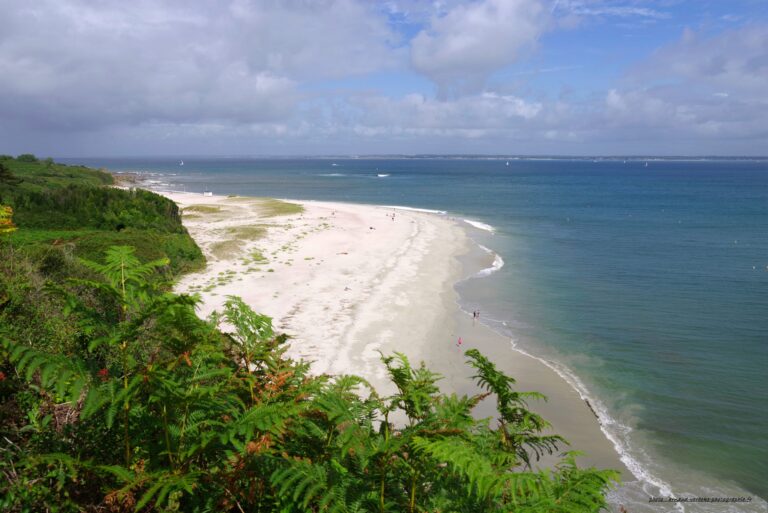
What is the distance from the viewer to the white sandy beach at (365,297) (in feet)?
57.0

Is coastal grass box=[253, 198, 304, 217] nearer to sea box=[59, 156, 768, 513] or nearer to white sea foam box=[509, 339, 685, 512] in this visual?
sea box=[59, 156, 768, 513]

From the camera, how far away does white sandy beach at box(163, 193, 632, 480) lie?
57.0 feet

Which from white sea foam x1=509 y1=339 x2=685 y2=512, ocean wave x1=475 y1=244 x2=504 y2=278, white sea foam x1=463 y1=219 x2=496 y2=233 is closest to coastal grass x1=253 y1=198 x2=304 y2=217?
white sea foam x1=463 y1=219 x2=496 y2=233

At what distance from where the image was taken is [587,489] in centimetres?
375

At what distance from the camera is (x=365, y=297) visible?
2700 cm

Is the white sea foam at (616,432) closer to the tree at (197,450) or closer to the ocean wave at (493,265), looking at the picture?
the tree at (197,450)

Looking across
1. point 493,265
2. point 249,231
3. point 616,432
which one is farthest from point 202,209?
point 616,432

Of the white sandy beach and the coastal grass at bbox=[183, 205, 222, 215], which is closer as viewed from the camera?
the white sandy beach

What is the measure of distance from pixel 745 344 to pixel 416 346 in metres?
15.2

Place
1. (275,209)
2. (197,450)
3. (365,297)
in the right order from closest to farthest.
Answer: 1. (197,450)
2. (365,297)
3. (275,209)

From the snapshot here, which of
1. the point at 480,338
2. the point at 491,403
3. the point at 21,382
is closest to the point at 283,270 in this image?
the point at 480,338

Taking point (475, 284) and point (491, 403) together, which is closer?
point (491, 403)

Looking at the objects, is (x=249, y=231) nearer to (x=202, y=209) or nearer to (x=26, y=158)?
(x=202, y=209)

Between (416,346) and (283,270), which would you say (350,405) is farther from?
(283,270)
